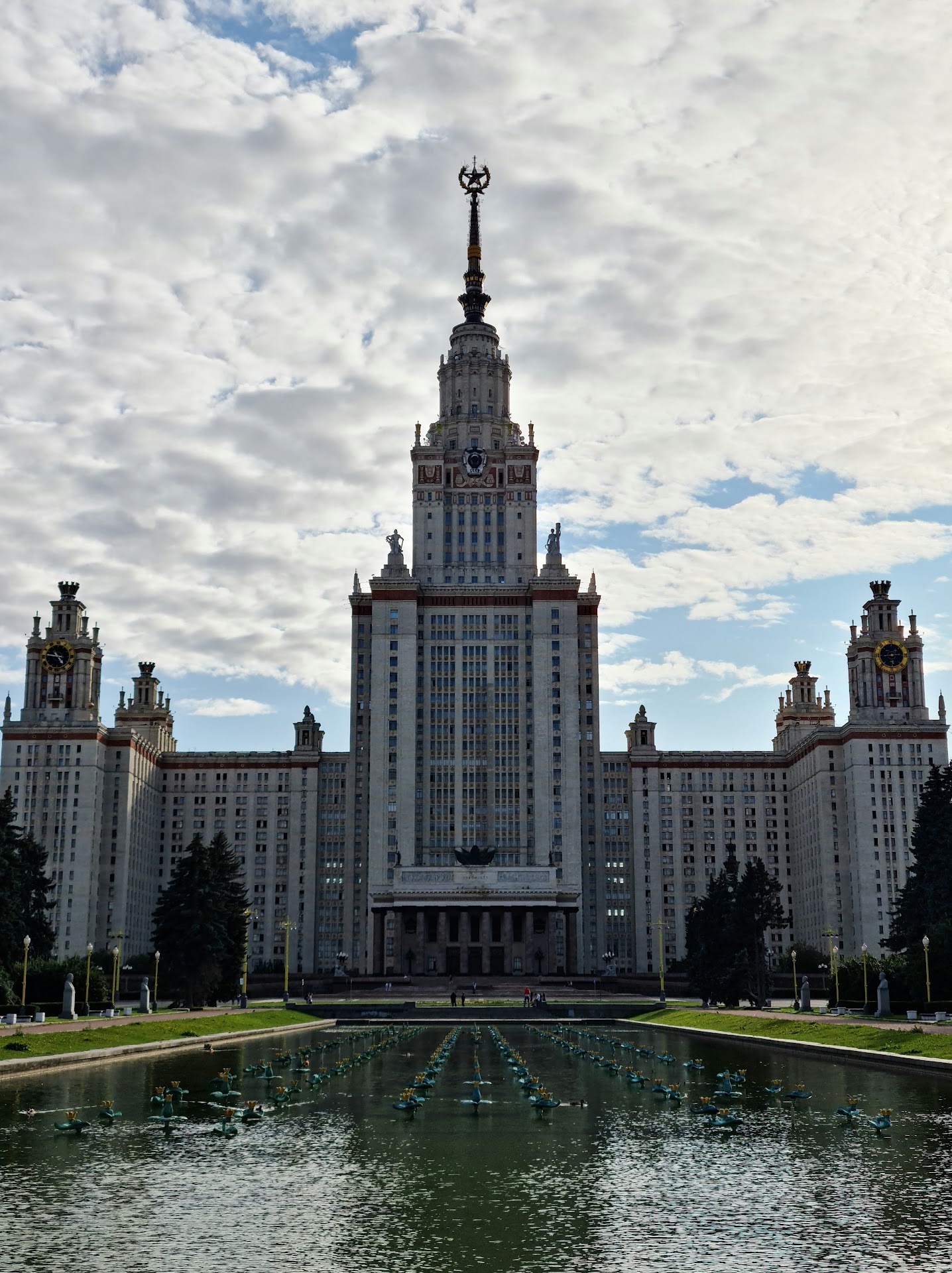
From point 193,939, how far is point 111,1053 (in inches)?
1790

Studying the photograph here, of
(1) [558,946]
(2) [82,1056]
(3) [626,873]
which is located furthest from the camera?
(3) [626,873]

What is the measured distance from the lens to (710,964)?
4473 inches

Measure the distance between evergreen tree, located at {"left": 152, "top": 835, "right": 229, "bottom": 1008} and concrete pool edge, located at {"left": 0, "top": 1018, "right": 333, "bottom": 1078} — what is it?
22.1 metres

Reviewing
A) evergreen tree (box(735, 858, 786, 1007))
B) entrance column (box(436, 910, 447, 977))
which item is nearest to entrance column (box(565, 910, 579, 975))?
entrance column (box(436, 910, 447, 977))

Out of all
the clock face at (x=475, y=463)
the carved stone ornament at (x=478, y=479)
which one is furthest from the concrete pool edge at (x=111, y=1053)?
the clock face at (x=475, y=463)

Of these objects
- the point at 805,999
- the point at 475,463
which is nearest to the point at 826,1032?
the point at 805,999

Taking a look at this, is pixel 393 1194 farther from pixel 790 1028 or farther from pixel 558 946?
pixel 558 946

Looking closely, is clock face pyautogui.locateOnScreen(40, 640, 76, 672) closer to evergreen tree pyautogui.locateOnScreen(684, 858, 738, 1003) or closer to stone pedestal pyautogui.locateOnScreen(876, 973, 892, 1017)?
evergreen tree pyautogui.locateOnScreen(684, 858, 738, 1003)

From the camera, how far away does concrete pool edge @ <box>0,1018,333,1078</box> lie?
50094 mm

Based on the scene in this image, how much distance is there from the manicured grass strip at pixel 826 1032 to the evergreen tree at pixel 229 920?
35.5 metres

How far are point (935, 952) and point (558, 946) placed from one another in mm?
87336

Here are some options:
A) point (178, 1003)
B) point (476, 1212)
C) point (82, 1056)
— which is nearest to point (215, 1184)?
point (476, 1212)

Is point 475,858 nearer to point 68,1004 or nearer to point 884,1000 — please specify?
point 68,1004

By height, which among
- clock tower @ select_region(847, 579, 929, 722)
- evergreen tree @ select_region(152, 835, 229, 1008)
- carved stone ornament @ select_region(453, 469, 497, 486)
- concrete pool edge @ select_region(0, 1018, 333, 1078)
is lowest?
concrete pool edge @ select_region(0, 1018, 333, 1078)
